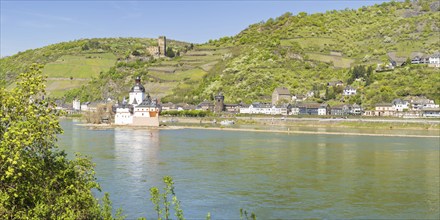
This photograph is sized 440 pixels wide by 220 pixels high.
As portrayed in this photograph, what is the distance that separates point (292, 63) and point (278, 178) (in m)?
85.7

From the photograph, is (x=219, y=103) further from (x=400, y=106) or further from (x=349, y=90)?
(x=400, y=106)

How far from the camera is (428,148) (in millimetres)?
43375

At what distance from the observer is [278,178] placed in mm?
26703

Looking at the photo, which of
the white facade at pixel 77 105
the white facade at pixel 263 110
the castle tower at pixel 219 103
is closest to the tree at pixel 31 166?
the white facade at pixel 263 110

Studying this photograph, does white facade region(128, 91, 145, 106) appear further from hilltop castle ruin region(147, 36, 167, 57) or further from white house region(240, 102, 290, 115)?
hilltop castle ruin region(147, 36, 167, 57)

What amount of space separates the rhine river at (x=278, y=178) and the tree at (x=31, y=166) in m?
2.50

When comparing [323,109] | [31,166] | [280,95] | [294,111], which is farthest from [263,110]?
[31,166]

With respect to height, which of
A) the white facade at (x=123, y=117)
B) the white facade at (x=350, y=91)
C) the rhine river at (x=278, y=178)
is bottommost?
the rhine river at (x=278, y=178)

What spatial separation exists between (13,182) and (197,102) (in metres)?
96.3

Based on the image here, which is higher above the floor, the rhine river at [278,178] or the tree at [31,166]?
the tree at [31,166]

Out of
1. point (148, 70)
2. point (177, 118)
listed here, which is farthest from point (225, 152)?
point (148, 70)

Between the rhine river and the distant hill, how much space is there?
169ft

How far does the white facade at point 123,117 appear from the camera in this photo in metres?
77.4

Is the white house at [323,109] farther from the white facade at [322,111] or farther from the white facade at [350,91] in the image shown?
the white facade at [350,91]
